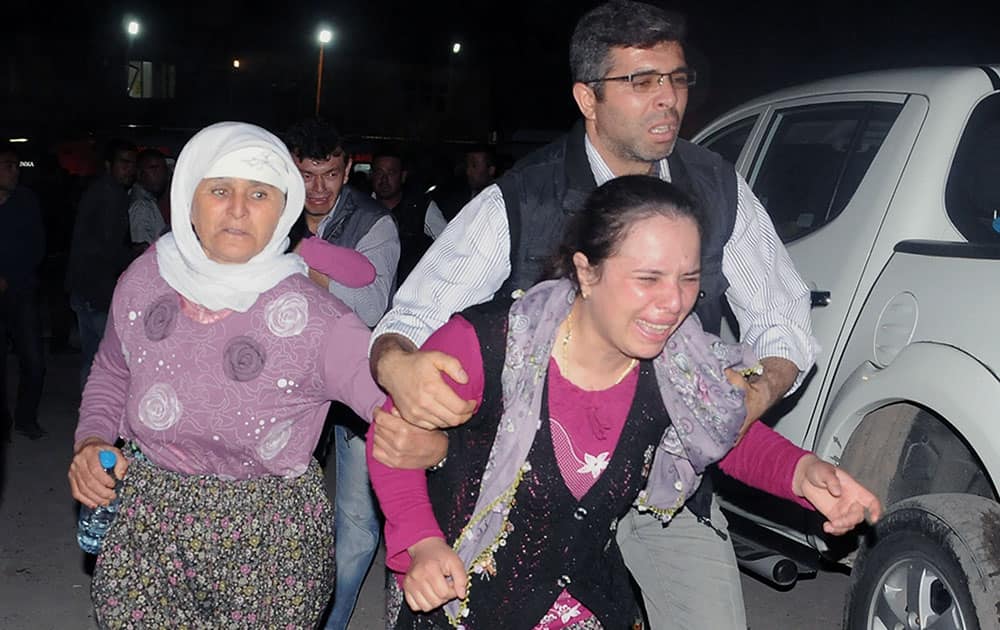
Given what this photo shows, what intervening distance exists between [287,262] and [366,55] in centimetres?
5089

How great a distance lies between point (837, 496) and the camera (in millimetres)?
2643

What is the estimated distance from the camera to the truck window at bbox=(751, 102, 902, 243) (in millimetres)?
4906

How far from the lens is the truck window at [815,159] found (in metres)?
4.91

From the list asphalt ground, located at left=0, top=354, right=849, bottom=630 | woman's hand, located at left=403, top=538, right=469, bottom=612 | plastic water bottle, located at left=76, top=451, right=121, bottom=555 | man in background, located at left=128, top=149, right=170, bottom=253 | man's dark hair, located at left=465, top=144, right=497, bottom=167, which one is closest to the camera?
woman's hand, located at left=403, top=538, right=469, bottom=612

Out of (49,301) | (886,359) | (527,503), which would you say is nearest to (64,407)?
(49,301)

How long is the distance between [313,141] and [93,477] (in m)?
2.08

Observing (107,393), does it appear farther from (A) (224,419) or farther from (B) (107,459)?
(A) (224,419)

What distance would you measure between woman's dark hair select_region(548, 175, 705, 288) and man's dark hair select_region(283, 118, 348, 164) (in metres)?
2.25

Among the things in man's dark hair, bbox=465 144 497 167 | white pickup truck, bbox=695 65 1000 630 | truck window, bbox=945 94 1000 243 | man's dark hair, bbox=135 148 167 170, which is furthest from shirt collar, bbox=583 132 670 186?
man's dark hair, bbox=135 148 167 170

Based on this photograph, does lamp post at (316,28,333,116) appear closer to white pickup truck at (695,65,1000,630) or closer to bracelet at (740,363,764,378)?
white pickup truck at (695,65,1000,630)

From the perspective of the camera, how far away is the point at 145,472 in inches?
122

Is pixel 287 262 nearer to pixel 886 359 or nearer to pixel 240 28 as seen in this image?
pixel 886 359

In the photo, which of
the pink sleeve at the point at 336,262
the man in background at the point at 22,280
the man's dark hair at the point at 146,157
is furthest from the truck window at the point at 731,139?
the man's dark hair at the point at 146,157

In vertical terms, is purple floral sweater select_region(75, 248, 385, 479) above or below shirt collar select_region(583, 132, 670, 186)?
below
